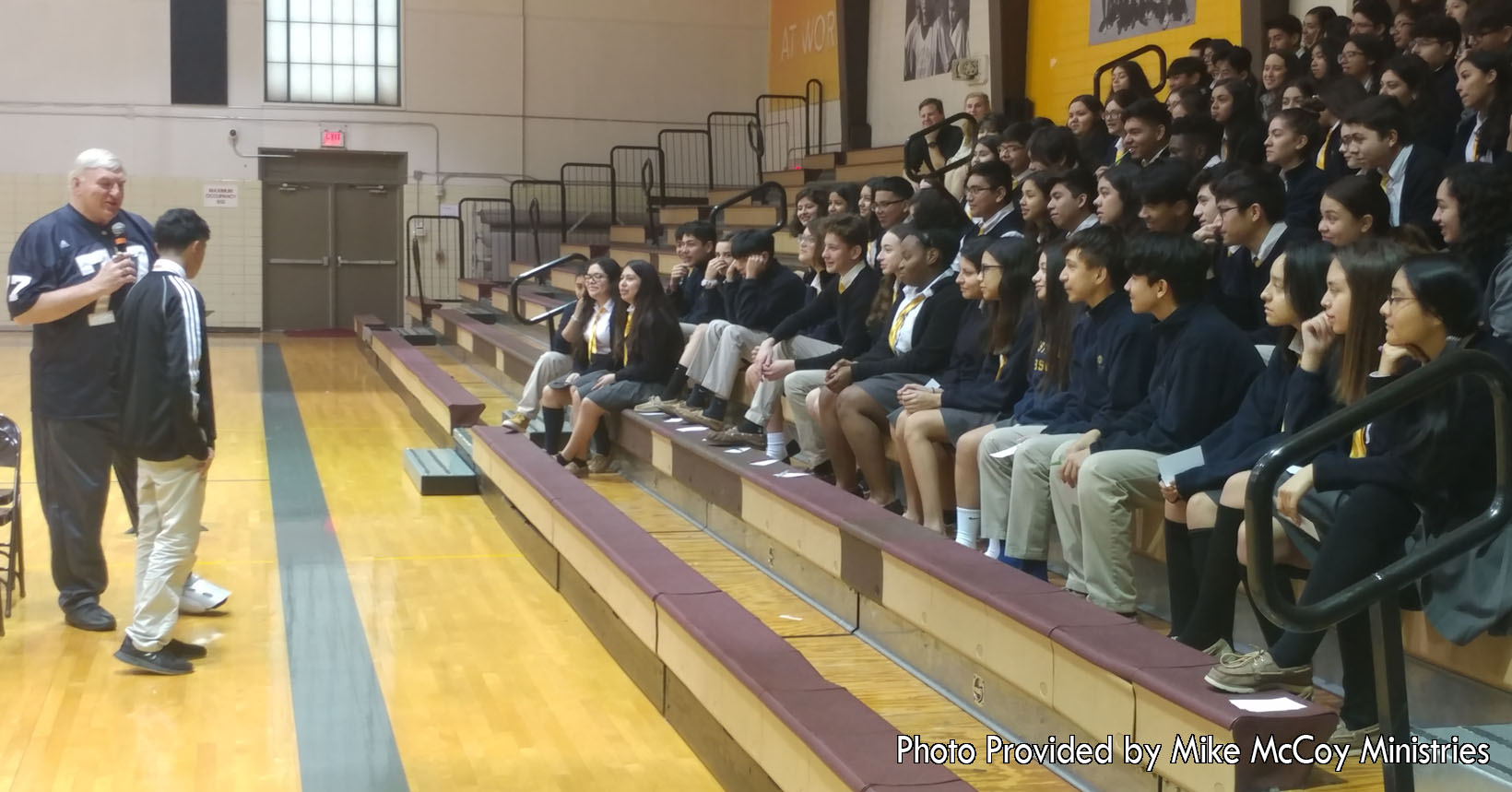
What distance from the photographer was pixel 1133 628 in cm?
306

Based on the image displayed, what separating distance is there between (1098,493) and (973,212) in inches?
98.4

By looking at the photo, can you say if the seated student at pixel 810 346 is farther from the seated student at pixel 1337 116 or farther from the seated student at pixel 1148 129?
the seated student at pixel 1337 116

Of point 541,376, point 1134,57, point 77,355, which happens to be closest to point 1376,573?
point 77,355

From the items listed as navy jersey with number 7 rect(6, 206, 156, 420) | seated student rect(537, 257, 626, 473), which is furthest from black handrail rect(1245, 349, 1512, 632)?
seated student rect(537, 257, 626, 473)

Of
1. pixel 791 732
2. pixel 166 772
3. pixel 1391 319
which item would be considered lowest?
pixel 166 772

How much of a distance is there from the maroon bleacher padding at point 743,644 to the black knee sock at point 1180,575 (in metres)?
0.77

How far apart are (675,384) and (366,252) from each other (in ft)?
32.5

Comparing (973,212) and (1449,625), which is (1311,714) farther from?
(973,212)

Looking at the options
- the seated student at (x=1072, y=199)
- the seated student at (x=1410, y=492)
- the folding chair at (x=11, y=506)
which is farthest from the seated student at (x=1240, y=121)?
the folding chair at (x=11, y=506)

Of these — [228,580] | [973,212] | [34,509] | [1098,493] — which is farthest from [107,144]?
[1098,493]

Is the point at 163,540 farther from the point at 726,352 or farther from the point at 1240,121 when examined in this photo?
the point at 1240,121

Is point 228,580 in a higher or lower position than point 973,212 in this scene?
lower

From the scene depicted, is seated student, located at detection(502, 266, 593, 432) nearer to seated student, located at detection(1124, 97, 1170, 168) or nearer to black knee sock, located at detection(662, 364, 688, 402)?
black knee sock, located at detection(662, 364, 688, 402)

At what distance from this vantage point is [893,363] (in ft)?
16.1
